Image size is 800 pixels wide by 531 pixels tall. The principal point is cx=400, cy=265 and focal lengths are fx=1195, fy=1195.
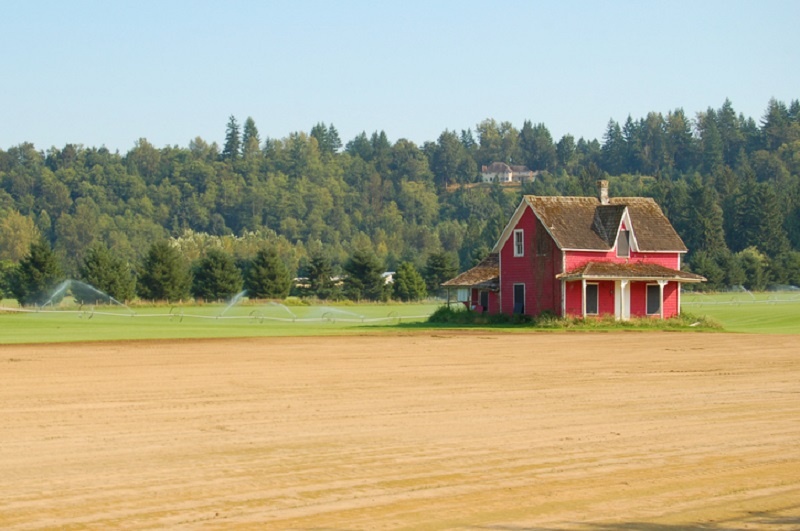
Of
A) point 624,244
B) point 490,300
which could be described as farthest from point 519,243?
point 624,244

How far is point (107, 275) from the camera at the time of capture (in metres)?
89.1

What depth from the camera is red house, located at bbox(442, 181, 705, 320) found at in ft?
187

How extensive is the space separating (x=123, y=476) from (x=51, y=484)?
32.8 inches

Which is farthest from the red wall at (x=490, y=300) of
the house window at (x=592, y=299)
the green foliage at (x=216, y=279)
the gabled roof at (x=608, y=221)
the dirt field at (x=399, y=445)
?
the green foliage at (x=216, y=279)

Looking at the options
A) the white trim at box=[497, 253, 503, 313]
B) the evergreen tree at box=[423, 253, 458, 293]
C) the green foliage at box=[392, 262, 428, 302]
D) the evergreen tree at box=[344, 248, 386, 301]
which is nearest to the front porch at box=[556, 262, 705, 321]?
the white trim at box=[497, 253, 503, 313]

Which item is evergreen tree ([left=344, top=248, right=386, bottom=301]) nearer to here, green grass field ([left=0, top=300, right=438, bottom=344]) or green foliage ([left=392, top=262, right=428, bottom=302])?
green foliage ([left=392, top=262, right=428, bottom=302])

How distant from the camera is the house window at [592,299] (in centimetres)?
5725

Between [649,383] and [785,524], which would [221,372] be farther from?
[785,524]

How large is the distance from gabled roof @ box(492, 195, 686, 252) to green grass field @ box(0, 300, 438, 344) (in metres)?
9.17

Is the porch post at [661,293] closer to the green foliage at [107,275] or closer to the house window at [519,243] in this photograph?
the house window at [519,243]

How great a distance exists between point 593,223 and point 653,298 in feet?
15.9

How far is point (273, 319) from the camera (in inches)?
2581

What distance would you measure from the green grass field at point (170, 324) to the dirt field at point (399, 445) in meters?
16.7

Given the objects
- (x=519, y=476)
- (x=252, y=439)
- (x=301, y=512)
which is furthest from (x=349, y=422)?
(x=301, y=512)
